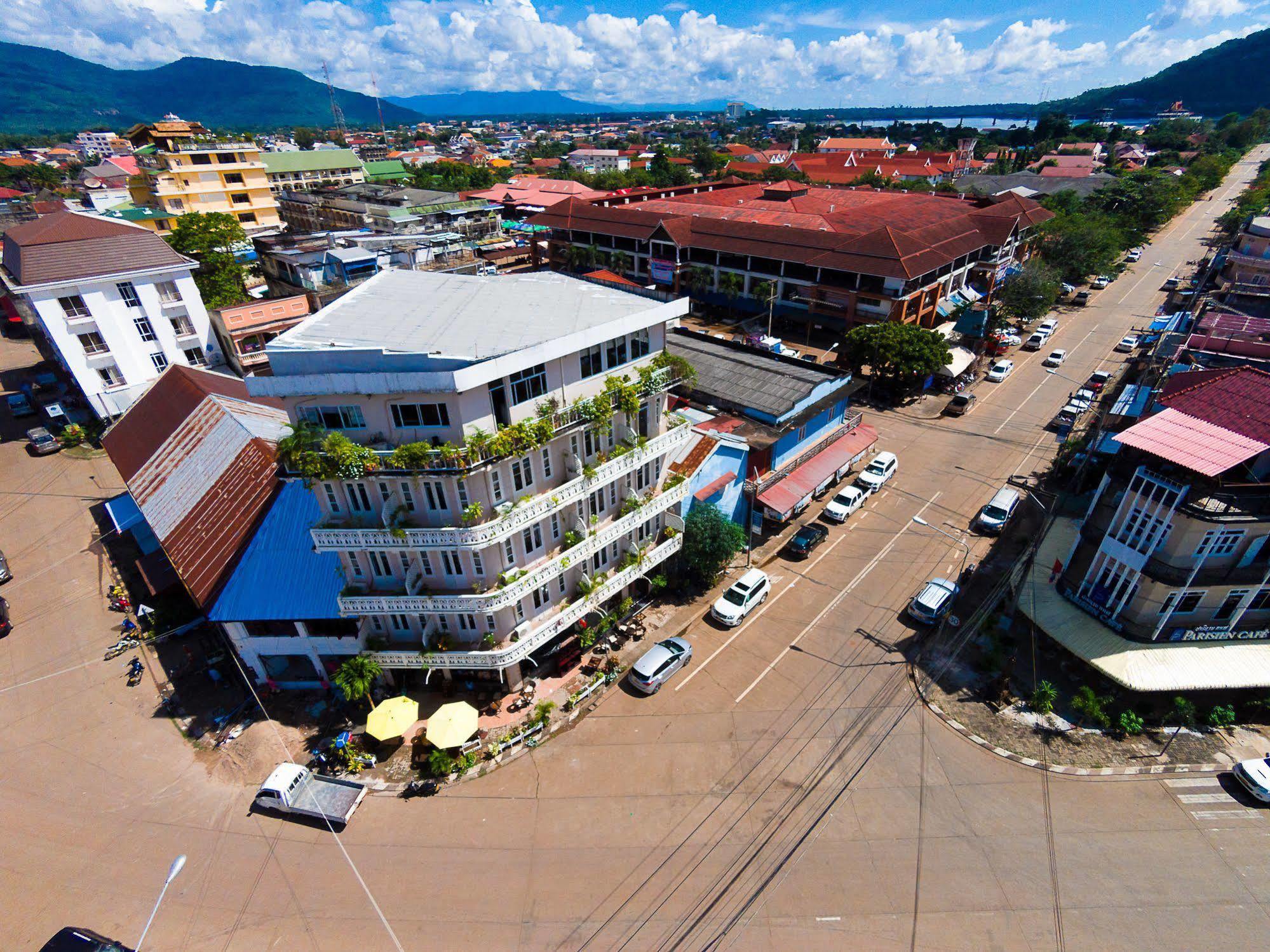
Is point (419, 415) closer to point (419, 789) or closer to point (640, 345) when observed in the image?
point (640, 345)

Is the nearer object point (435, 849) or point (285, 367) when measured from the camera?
point (285, 367)

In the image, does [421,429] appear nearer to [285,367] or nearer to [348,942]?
[285,367]

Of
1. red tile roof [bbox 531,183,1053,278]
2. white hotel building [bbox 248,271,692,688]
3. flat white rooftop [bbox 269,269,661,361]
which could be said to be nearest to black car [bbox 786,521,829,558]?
white hotel building [bbox 248,271,692,688]

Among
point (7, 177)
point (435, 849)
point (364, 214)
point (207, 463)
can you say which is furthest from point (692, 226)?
point (7, 177)

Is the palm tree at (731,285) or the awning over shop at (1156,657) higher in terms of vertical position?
the palm tree at (731,285)

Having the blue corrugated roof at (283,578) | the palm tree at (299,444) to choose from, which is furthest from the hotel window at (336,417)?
the blue corrugated roof at (283,578)

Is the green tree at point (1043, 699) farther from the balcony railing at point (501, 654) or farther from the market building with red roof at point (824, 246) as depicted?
the market building with red roof at point (824, 246)
